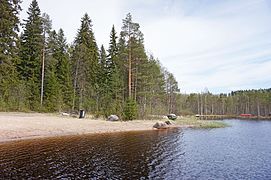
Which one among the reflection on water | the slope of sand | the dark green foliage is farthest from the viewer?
the dark green foliage

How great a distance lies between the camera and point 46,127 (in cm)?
3048

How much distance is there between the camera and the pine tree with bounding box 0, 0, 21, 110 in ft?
119

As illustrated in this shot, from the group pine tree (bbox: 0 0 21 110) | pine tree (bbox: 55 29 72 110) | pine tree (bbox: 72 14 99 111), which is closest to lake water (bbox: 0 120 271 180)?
pine tree (bbox: 0 0 21 110)

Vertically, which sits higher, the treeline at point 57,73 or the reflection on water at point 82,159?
the treeline at point 57,73

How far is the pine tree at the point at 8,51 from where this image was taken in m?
36.2

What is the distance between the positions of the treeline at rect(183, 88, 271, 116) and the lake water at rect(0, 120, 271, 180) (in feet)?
345

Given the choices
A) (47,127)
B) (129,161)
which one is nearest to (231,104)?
(47,127)

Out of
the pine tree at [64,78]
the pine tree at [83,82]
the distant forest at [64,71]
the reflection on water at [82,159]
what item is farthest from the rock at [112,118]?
the reflection on water at [82,159]

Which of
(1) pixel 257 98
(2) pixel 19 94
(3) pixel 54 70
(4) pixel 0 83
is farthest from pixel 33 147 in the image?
(1) pixel 257 98

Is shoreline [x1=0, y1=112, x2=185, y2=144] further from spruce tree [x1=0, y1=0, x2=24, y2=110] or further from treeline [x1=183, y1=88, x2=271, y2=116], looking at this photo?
treeline [x1=183, y1=88, x2=271, y2=116]

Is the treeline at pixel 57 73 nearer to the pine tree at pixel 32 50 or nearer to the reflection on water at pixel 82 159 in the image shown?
the pine tree at pixel 32 50

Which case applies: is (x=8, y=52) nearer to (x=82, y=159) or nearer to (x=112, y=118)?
(x=112, y=118)

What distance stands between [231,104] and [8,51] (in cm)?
12345

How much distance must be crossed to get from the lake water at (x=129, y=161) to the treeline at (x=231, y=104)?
105 meters
